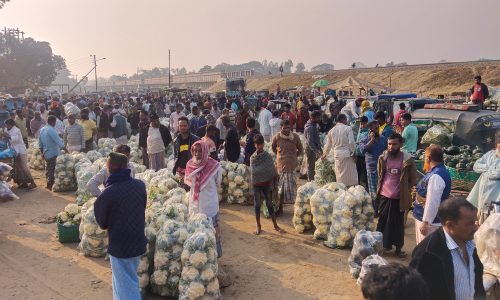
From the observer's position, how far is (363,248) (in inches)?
222

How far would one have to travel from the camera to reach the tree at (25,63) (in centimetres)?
6406

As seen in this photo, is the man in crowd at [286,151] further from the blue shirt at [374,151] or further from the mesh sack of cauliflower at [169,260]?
the mesh sack of cauliflower at [169,260]

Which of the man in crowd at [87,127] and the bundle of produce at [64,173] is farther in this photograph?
the man in crowd at [87,127]

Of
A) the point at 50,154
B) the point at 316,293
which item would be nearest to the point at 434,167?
the point at 316,293

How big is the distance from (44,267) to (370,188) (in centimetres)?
545

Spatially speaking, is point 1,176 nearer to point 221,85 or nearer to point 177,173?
point 177,173

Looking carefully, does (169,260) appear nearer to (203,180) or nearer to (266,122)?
(203,180)

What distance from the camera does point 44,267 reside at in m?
6.38

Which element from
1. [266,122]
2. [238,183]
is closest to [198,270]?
[238,183]

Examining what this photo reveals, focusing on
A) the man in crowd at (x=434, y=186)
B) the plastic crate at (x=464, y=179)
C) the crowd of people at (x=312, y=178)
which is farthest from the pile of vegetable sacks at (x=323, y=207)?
the plastic crate at (x=464, y=179)

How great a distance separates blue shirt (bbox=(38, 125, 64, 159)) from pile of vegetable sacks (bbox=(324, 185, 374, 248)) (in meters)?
6.79

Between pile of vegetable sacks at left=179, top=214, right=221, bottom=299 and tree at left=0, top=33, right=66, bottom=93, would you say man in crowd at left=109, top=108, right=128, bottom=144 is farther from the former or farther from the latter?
tree at left=0, top=33, right=66, bottom=93

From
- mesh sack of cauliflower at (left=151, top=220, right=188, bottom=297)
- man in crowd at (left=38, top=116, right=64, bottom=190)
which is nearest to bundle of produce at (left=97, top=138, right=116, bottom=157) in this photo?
man in crowd at (left=38, top=116, right=64, bottom=190)

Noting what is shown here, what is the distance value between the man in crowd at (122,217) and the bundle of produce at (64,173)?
6.66 meters
